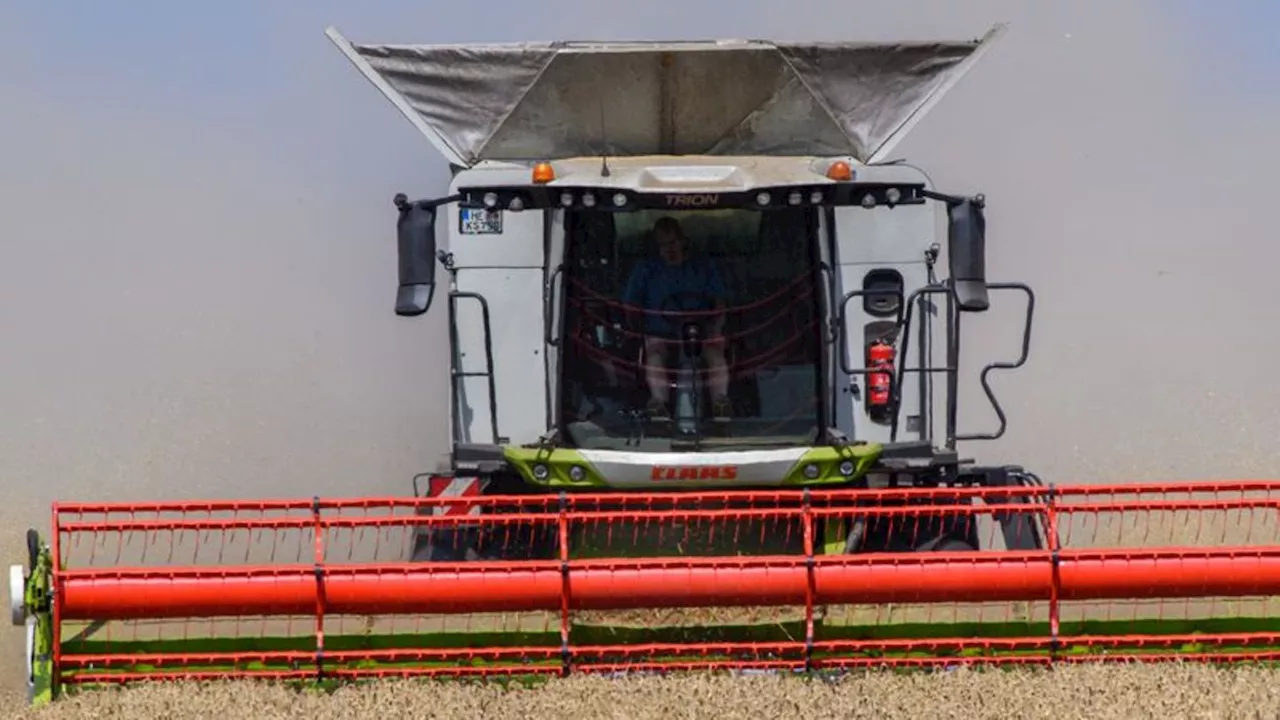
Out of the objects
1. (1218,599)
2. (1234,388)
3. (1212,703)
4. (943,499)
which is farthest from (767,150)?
(1234,388)

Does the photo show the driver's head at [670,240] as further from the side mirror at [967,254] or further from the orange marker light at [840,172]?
the side mirror at [967,254]

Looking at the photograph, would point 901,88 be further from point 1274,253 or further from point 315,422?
point 1274,253

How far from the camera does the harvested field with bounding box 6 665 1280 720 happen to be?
7172 millimetres

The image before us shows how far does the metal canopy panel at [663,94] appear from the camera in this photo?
934cm

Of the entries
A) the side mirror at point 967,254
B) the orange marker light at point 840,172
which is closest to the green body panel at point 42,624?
the orange marker light at point 840,172

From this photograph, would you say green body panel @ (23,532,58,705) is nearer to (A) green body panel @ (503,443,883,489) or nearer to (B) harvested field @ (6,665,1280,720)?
(B) harvested field @ (6,665,1280,720)

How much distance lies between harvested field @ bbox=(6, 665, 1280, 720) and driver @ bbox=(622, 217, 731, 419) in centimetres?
153

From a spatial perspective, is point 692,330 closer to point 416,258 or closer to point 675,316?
point 675,316

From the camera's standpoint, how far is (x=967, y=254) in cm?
805

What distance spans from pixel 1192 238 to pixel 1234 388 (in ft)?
4.14

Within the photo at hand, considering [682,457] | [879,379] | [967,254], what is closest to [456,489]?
[682,457]

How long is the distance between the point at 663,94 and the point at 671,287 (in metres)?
1.01

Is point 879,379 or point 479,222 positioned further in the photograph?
point 479,222

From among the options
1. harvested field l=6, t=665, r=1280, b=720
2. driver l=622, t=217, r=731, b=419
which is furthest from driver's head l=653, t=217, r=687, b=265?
harvested field l=6, t=665, r=1280, b=720
